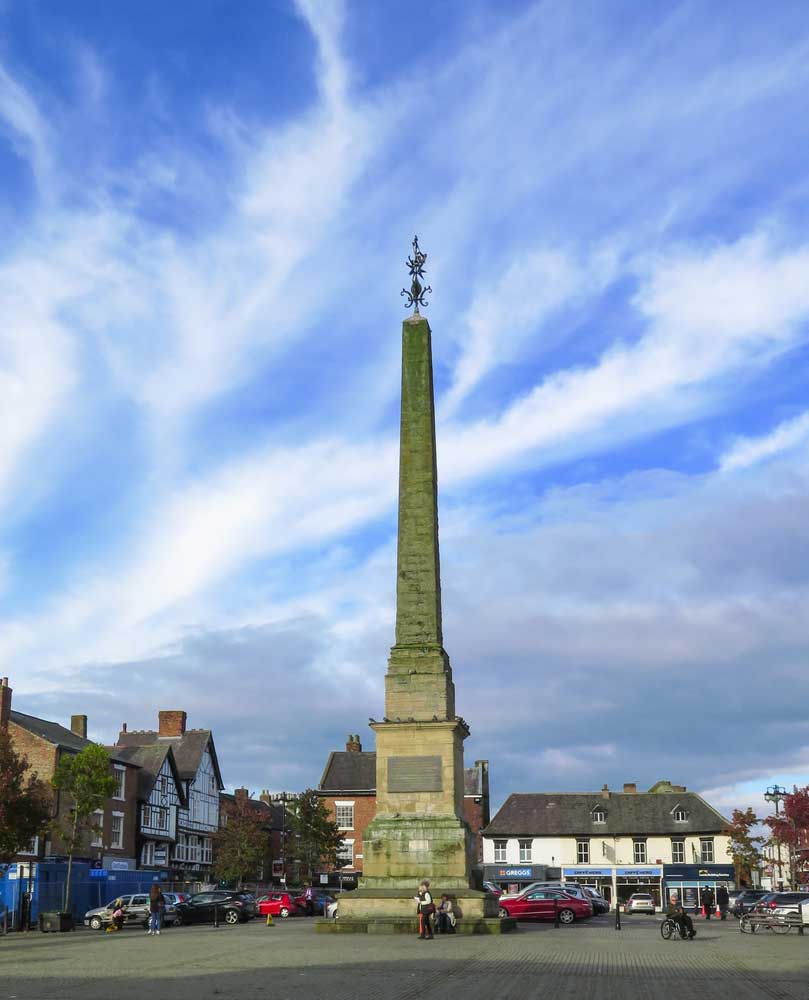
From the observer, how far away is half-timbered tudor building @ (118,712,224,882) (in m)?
68.1

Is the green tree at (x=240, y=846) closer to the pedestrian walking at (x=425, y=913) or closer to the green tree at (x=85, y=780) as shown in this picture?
the green tree at (x=85, y=780)

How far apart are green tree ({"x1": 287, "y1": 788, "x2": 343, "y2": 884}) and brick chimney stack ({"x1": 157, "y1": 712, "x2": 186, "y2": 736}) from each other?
382 inches

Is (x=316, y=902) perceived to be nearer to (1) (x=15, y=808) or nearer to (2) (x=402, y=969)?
(1) (x=15, y=808)

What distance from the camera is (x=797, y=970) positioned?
18.6 metres

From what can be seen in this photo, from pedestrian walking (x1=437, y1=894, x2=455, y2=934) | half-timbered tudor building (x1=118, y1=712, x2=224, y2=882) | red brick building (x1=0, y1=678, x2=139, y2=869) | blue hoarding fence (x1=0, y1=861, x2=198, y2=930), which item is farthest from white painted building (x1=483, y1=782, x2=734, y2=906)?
pedestrian walking (x1=437, y1=894, x2=455, y2=934)

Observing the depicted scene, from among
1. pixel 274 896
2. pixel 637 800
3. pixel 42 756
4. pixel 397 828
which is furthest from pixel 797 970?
pixel 637 800

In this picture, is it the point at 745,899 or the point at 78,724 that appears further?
the point at 78,724

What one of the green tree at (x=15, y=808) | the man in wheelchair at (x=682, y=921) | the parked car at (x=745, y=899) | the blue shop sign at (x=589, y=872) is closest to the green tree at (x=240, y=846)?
the blue shop sign at (x=589, y=872)

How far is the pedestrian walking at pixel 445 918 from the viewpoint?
2430 cm

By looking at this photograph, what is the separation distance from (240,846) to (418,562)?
43.9m

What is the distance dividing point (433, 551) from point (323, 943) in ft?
34.8

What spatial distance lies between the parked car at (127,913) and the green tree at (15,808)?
12.3ft

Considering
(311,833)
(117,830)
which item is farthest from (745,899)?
(117,830)

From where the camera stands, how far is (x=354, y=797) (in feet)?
250
